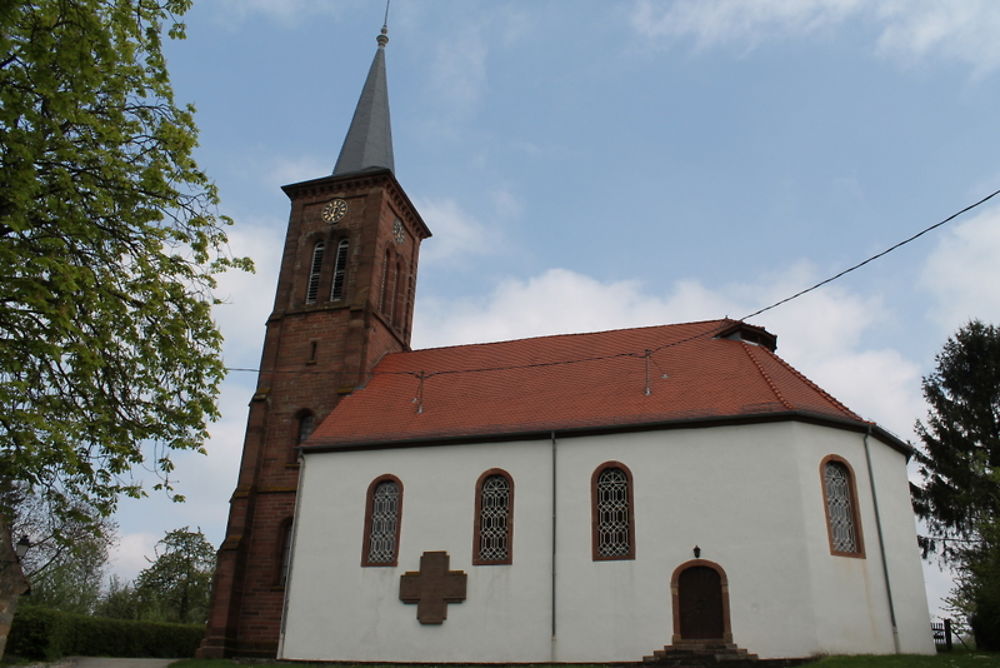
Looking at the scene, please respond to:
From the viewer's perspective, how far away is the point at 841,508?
17281mm

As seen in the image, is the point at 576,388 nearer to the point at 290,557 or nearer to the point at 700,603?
the point at 700,603

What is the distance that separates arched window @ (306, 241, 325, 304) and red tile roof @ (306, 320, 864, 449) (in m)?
4.00

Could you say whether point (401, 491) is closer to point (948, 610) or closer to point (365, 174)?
point (365, 174)

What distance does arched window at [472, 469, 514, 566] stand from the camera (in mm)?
18500

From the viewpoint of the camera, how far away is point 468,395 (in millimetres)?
21984

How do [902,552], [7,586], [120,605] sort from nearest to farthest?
[902,552]
[7,586]
[120,605]

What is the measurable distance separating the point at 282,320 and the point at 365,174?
5.73 m

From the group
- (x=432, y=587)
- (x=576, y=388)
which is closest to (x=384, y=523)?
(x=432, y=587)

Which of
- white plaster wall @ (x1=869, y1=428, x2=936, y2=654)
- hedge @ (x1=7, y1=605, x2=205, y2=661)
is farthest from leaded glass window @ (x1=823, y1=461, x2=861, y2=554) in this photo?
hedge @ (x1=7, y1=605, x2=205, y2=661)

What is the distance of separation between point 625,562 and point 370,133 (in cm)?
1928

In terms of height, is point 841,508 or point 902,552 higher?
point 841,508

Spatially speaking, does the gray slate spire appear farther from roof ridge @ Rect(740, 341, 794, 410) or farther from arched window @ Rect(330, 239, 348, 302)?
roof ridge @ Rect(740, 341, 794, 410)

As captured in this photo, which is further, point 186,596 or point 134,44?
point 186,596

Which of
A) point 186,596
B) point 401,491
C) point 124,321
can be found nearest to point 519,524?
point 401,491
